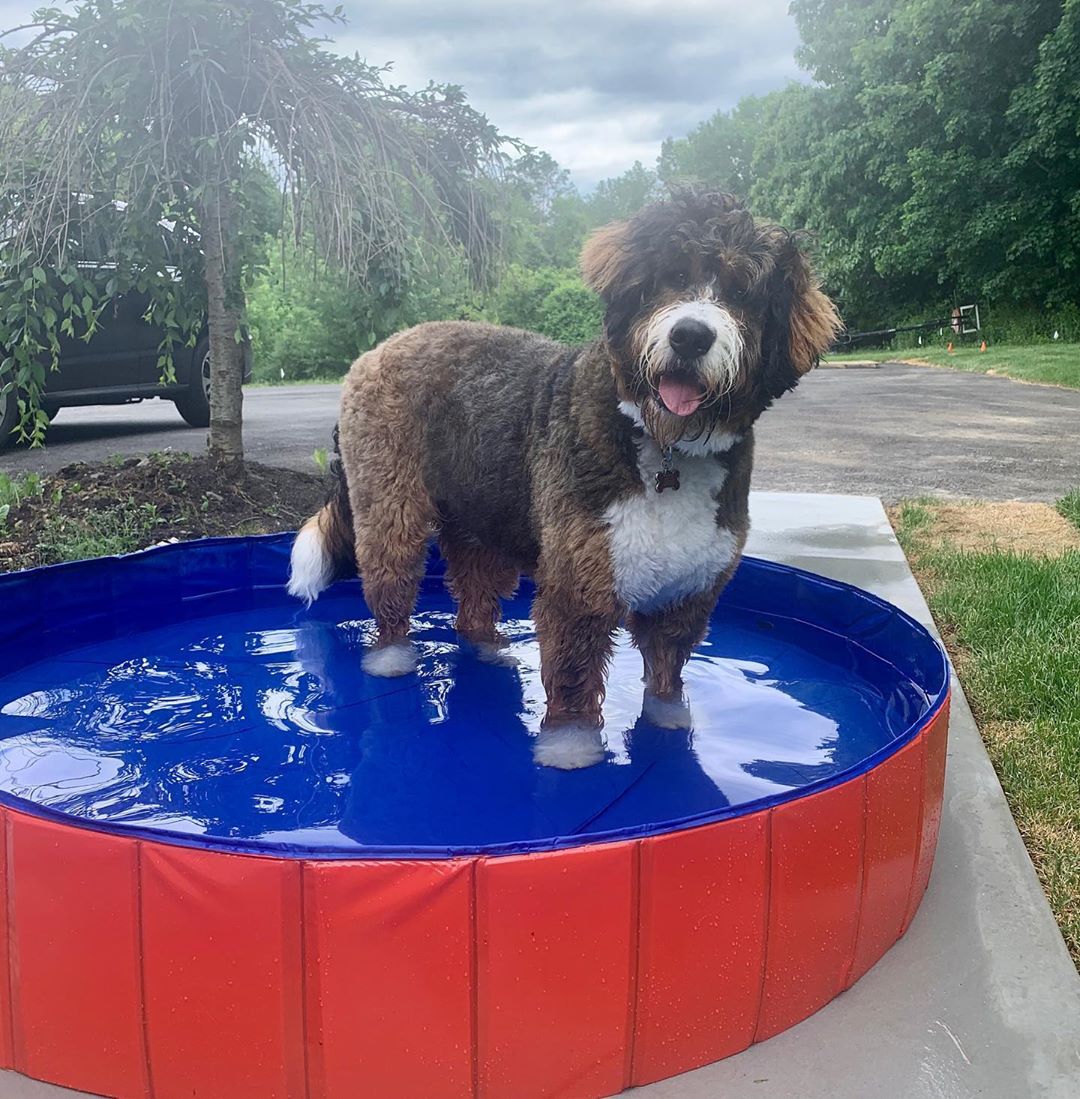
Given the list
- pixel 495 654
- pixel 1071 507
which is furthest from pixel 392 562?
pixel 1071 507

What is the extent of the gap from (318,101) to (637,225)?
3.19 m

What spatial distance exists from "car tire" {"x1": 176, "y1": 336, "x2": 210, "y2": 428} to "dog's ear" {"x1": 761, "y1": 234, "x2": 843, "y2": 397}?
22.4 ft

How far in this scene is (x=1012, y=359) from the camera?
20672 mm

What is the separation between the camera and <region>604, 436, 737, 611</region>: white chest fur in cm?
292

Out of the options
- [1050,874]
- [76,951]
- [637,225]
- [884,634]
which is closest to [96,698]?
[76,951]

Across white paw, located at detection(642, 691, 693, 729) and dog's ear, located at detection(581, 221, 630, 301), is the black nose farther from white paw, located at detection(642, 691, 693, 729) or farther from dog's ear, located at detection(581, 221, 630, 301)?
white paw, located at detection(642, 691, 693, 729)

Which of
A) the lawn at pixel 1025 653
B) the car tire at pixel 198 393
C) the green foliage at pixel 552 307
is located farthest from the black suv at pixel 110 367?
the green foliage at pixel 552 307

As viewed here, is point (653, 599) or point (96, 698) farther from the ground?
point (653, 599)

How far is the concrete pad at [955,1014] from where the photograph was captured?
2057 mm

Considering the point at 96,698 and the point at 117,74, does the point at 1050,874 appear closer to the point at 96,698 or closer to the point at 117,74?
the point at 96,698

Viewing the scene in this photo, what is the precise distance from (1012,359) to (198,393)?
54.8 feet

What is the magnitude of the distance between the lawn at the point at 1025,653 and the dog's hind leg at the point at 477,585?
1.83m

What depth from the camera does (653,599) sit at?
10.2ft

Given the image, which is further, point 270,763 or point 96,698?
point 96,698
